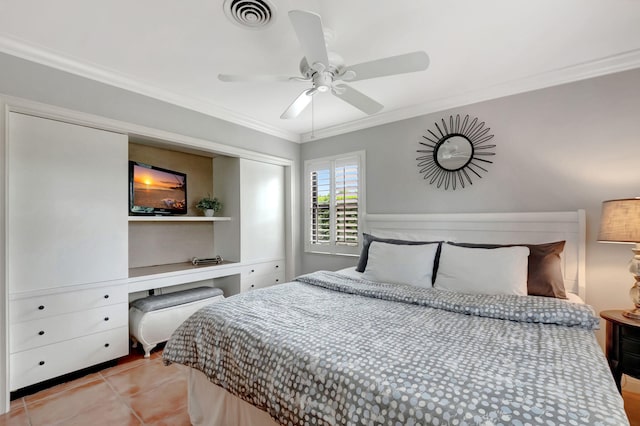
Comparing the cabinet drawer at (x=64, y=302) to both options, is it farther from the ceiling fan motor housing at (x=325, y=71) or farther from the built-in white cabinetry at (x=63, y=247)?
the ceiling fan motor housing at (x=325, y=71)

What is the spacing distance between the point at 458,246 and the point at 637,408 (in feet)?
4.84

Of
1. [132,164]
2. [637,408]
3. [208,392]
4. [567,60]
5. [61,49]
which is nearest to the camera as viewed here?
[208,392]

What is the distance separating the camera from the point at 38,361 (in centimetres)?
213

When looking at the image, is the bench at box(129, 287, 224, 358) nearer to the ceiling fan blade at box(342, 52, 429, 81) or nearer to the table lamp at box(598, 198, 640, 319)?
the ceiling fan blade at box(342, 52, 429, 81)

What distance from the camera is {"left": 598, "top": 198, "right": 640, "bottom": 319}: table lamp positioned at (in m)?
1.82

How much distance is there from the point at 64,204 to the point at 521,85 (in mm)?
3852

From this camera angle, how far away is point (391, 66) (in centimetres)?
170

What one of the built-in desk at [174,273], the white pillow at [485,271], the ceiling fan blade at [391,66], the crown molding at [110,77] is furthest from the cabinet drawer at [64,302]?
the white pillow at [485,271]

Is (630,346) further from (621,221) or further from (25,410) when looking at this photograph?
(25,410)

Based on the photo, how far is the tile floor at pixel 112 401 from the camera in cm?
186

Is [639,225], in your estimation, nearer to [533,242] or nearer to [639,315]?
[639,315]

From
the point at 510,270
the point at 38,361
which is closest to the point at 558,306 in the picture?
the point at 510,270

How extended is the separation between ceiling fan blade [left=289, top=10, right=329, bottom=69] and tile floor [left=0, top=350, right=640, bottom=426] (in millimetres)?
2325

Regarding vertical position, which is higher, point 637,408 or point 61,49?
point 61,49
